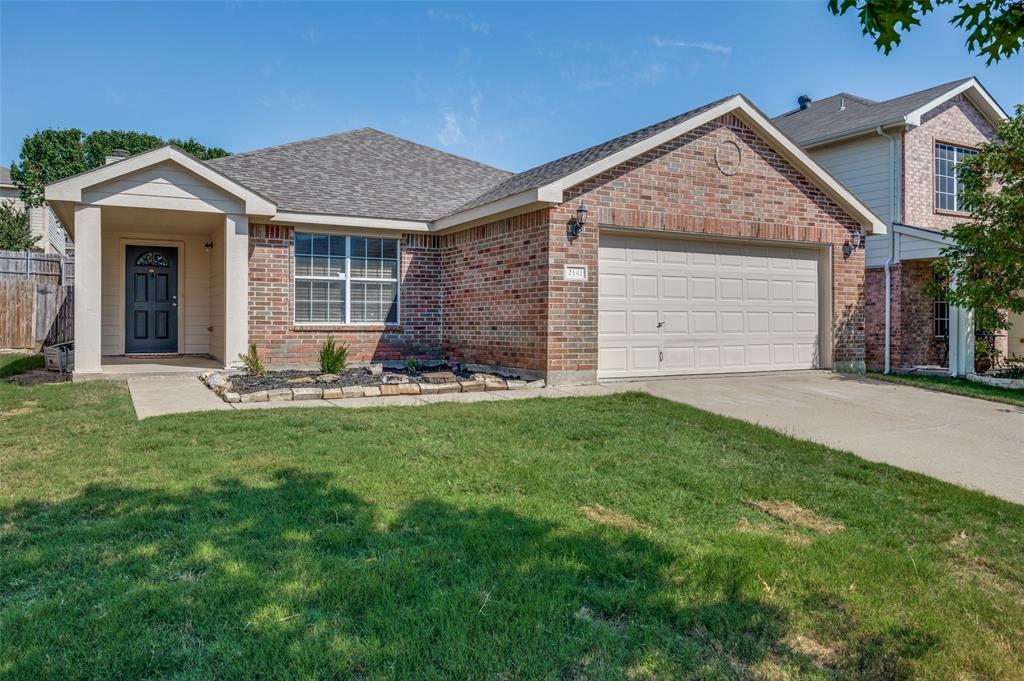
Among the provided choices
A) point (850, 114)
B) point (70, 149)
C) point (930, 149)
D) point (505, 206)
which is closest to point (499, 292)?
point (505, 206)

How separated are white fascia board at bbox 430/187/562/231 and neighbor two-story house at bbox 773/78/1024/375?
352 inches

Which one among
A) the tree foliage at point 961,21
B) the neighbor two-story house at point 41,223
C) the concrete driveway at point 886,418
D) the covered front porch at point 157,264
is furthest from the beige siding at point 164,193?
the neighbor two-story house at point 41,223

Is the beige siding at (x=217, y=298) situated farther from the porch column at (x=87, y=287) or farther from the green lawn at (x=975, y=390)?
the green lawn at (x=975, y=390)

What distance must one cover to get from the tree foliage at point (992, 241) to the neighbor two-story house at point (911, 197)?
44.9 inches

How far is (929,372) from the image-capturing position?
1366 cm

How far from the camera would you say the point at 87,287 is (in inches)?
380

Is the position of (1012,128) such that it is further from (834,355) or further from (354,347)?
(354,347)

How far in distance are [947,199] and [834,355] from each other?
21.6ft

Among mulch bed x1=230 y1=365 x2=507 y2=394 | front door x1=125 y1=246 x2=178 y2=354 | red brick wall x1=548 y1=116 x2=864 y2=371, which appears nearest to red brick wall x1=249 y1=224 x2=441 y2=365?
mulch bed x1=230 y1=365 x2=507 y2=394

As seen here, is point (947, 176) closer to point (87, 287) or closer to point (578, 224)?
point (578, 224)

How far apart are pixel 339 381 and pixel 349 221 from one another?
346cm

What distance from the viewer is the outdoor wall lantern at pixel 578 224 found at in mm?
9531

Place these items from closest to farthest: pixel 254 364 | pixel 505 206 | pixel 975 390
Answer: pixel 254 364
pixel 505 206
pixel 975 390

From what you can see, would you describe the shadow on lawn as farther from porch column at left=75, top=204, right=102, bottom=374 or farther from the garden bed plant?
porch column at left=75, top=204, right=102, bottom=374
